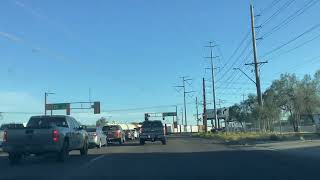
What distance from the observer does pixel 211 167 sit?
63.6ft

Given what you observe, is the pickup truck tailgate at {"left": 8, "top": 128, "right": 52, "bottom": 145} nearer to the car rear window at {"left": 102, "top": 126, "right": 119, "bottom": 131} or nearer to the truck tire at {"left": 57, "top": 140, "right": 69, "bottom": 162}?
the truck tire at {"left": 57, "top": 140, "right": 69, "bottom": 162}

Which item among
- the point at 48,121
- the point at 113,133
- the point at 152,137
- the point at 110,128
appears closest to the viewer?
the point at 48,121

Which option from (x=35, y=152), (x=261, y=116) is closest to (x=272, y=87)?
(x=261, y=116)

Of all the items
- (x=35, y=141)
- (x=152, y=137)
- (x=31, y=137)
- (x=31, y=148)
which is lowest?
(x=31, y=148)

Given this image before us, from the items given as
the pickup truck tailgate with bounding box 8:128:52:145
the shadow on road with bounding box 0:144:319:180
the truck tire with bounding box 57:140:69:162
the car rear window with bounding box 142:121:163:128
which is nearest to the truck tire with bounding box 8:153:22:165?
the pickup truck tailgate with bounding box 8:128:52:145

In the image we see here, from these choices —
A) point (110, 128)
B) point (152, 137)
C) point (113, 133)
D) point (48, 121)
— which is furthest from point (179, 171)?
point (110, 128)

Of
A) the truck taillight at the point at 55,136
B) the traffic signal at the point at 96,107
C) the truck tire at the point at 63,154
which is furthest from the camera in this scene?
the traffic signal at the point at 96,107

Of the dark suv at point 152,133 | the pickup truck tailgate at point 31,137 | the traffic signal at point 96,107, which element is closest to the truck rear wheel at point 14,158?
the pickup truck tailgate at point 31,137

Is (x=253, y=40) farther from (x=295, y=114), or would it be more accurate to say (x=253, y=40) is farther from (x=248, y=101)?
(x=248, y=101)

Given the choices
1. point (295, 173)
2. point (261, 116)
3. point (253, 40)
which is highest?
point (253, 40)

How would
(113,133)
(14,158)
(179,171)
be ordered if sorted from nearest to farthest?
(179,171) < (14,158) < (113,133)

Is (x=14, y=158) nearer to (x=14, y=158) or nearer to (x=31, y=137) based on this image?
(x=14, y=158)

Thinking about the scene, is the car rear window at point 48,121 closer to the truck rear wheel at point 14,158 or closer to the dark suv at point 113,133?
the truck rear wheel at point 14,158

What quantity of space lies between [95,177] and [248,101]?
11292 cm
